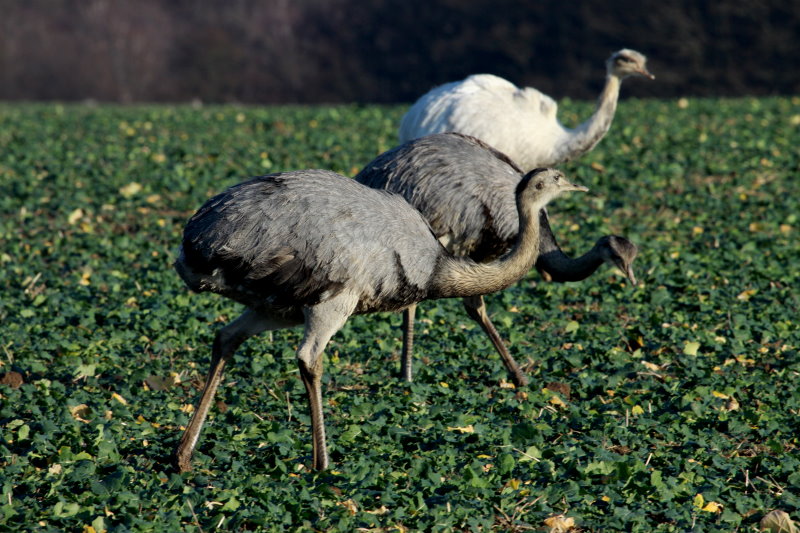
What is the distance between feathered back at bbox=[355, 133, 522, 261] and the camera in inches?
288

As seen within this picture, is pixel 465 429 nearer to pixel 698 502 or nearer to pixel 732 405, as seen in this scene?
pixel 698 502

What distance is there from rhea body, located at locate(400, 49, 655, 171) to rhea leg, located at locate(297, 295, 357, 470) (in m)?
3.90

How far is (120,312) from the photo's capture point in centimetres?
841

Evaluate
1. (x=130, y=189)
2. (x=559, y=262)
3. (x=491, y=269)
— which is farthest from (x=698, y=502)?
(x=130, y=189)

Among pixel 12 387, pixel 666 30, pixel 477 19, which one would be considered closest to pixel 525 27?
pixel 477 19

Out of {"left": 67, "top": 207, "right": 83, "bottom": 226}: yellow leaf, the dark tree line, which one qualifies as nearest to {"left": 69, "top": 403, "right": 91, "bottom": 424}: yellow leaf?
{"left": 67, "top": 207, "right": 83, "bottom": 226}: yellow leaf

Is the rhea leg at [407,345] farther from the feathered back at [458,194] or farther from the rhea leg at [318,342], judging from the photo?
the rhea leg at [318,342]

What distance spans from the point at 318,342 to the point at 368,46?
124 ft

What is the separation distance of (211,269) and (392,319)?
3.15 m

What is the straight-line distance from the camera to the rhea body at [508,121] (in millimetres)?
9516

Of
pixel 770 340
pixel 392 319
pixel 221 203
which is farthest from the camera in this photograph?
pixel 392 319

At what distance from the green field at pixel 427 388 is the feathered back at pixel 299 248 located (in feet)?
3.12

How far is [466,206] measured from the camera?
Answer: 7.32 metres

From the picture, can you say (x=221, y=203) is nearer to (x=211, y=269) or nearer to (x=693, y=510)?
(x=211, y=269)
